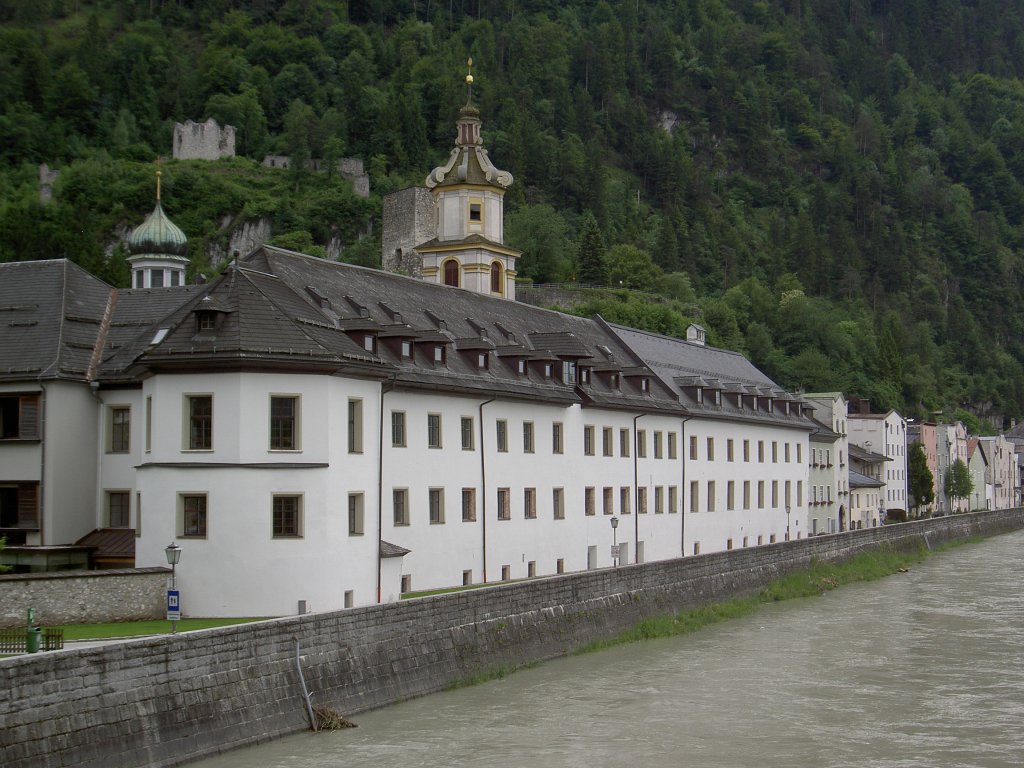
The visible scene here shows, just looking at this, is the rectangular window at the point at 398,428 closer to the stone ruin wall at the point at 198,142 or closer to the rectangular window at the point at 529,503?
the rectangular window at the point at 529,503

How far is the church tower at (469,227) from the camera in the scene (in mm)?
63094

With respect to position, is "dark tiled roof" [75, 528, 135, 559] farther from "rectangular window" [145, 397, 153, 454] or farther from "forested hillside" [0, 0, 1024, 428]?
"forested hillside" [0, 0, 1024, 428]

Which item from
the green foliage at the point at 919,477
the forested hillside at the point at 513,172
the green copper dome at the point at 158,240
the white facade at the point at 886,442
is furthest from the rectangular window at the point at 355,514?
the green foliage at the point at 919,477

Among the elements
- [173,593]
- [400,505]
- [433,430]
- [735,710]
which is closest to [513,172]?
[433,430]

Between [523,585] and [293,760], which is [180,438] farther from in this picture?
[293,760]

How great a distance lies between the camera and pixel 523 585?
33219mm

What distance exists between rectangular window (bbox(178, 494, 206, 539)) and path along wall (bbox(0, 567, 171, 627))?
3.93ft

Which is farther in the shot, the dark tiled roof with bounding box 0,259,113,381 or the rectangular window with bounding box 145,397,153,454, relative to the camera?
the dark tiled roof with bounding box 0,259,113,381

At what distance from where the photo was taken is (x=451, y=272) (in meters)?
63.7

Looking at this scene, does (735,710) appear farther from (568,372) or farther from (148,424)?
(568,372)

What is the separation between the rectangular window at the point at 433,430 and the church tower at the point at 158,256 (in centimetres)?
1844

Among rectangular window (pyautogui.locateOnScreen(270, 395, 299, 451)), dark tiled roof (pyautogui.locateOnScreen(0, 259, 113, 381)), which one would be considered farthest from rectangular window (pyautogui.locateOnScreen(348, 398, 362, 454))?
dark tiled roof (pyautogui.locateOnScreen(0, 259, 113, 381))

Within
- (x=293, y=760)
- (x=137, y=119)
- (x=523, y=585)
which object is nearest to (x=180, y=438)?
(x=523, y=585)

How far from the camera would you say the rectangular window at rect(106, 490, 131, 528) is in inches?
1532
